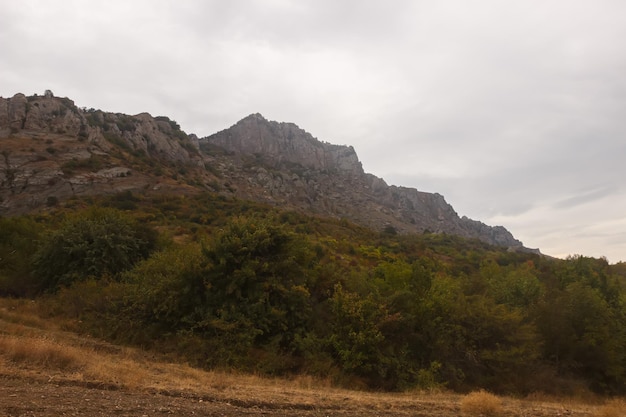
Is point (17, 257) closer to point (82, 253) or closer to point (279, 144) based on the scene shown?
point (82, 253)

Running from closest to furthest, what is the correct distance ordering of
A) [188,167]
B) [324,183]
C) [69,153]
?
[69,153] → [188,167] → [324,183]

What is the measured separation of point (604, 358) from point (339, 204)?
338ft

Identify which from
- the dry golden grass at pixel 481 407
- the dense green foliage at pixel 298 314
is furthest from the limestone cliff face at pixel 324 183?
the dry golden grass at pixel 481 407

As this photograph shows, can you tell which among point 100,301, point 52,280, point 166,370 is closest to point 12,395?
point 166,370

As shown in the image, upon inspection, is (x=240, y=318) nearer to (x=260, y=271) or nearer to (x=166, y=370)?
(x=260, y=271)

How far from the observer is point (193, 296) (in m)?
16.7

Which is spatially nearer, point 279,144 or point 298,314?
point 298,314

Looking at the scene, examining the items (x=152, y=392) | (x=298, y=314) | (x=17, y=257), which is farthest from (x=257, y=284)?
(x=17, y=257)

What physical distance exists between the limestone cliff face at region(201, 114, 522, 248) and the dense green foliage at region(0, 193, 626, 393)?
252 feet

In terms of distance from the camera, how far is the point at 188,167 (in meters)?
93.8

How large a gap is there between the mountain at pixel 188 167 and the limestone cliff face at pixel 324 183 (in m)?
0.54

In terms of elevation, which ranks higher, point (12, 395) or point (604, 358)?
point (12, 395)

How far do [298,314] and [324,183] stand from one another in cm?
12476

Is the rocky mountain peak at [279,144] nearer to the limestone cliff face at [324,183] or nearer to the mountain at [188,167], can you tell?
the limestone cliff face at [324,183]
